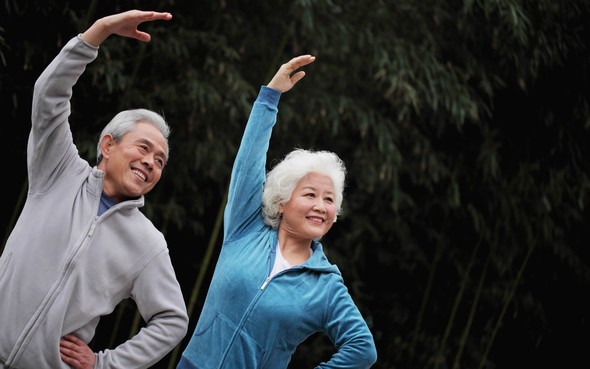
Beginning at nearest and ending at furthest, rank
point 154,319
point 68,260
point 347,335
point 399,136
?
point 68,260, point 154,319, point 347,335, point 399,136

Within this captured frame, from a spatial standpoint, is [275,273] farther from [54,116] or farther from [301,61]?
[54,116]

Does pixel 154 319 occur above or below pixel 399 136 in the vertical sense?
below

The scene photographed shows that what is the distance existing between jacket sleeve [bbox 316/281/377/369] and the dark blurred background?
5.84ft

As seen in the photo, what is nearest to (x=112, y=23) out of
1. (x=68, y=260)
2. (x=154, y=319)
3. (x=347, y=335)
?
(x=68, y=260)

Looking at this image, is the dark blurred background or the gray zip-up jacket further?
the dark blurred background

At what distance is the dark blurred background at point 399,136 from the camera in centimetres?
413

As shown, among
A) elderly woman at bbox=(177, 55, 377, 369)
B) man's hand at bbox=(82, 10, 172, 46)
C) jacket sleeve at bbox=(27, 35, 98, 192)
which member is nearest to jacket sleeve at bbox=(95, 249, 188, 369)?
elderly woman at bbox=(177, 55, 377, 369)

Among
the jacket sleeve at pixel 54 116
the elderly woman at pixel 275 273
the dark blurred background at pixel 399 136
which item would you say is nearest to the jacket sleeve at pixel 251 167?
the elderly woman at pixel 275 273

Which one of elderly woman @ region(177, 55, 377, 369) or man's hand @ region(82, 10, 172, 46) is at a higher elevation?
man's hand @ region(82, 10, 172, 46)

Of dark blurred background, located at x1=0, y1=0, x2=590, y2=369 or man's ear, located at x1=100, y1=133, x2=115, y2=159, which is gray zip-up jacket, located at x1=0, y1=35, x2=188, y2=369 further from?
dark blurred background, located at x1=0, y1=0, x2=590, y2=369

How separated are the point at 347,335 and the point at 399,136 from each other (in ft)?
9.04

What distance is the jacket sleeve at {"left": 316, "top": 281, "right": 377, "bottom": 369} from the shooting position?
7.99 feet

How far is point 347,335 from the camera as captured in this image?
2.45 metres

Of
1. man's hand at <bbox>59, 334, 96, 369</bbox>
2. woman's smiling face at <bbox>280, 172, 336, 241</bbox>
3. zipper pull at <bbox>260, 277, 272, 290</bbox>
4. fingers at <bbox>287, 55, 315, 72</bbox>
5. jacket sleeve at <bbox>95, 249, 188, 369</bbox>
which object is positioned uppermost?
fingers at <bbox>287, 55, 315, 72</bbox>
